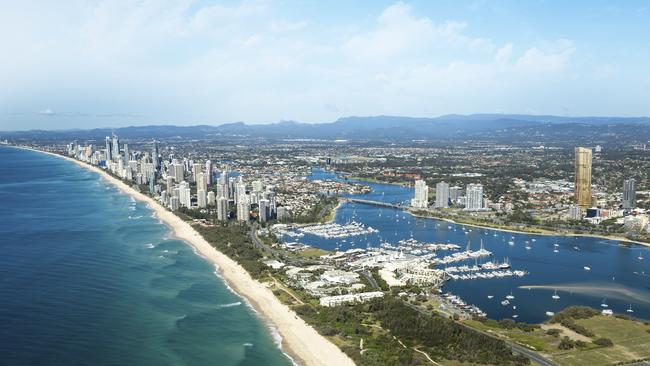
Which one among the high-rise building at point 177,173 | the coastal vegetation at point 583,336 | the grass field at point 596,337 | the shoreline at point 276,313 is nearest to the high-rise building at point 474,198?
the shoreline at point 276,313

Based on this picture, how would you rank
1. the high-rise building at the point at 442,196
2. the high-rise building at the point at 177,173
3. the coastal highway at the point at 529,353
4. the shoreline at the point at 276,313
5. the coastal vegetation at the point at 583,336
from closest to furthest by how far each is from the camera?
the coastal highway at the point at 529,353 → the coastal vegetation at the point at 583,336 → the shoreline at the point at 276,313 → the high-rise building at the point at 442,196 → the high-rise building at the point at 177,173

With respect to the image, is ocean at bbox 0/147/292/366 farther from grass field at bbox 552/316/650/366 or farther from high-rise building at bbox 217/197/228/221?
grass field at bbox 552/316/650/366

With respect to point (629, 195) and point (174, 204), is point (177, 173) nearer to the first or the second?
point (174, 204)

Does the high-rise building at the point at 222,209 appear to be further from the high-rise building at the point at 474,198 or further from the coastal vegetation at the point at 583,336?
the coastal vegetation at the point at 583,336

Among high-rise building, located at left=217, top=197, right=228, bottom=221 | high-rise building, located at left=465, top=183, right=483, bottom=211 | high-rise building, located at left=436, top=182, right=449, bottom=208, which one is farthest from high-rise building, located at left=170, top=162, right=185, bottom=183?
high-rise building, located at left=465, top=183, right=483, bottom=211

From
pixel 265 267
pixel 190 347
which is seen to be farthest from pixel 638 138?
pixel 190 347

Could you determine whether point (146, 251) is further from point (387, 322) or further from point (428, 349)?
point (428, 349)

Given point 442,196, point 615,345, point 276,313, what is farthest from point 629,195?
point 276,313
